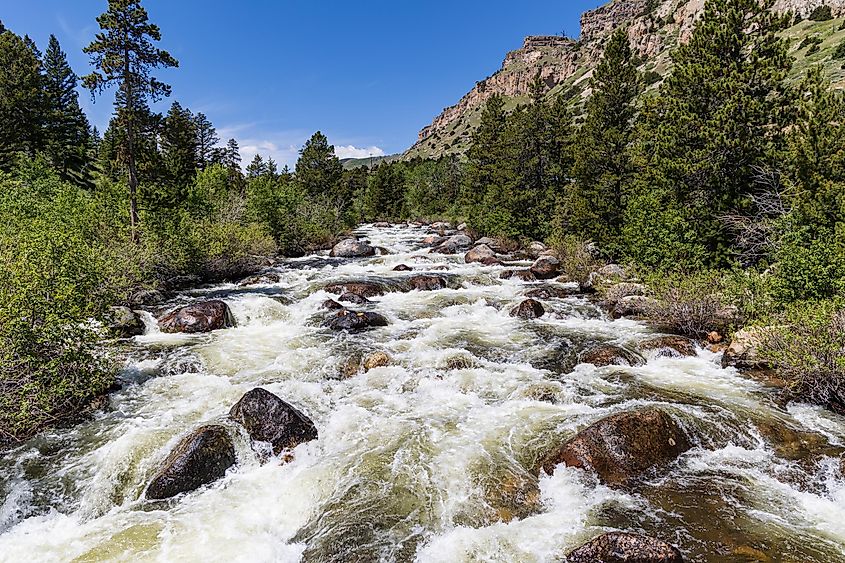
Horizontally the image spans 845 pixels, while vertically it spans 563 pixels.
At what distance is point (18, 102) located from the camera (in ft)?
137

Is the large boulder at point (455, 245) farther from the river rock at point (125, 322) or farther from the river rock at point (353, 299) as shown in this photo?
the river rock at point (125, 322)

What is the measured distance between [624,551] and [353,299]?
15.8 metres

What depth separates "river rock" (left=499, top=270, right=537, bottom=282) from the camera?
24297mm

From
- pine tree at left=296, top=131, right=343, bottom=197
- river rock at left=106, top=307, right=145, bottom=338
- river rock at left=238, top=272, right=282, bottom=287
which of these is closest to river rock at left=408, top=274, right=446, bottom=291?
river rock at left=238, top=272, right=282, bottom=287

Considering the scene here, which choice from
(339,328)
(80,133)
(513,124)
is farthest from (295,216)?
(80,133)

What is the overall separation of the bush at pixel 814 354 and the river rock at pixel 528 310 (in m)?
8.14

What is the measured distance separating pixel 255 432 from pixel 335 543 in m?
3.28

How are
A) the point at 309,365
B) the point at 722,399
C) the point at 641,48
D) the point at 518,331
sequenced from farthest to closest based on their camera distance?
the point at 641,48, the point at 518,331, the point at 309,365, the point at 722,399

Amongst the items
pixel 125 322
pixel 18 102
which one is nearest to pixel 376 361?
pixel 125 322

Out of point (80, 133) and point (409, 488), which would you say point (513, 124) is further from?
point (80, 133)

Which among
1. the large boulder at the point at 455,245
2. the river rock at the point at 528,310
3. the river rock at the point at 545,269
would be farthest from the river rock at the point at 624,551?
the large boulder at the point at 455,245

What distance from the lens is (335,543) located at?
250 inches

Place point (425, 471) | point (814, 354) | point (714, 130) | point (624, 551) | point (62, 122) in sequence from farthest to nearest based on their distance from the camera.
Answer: point (62, 122), point (714, 130), point (814, 354), point (425, 471), point (624, 551)

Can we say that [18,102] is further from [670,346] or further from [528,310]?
[670,346]
